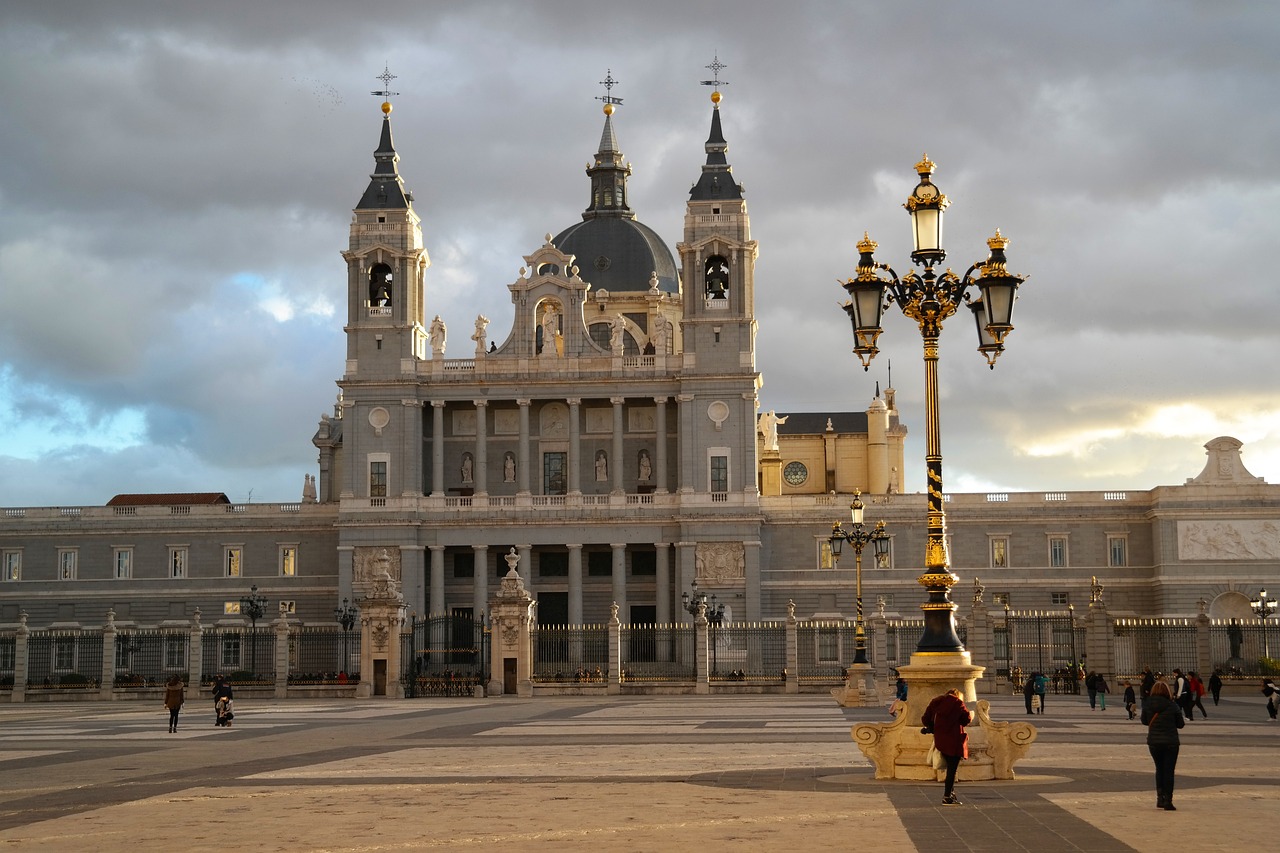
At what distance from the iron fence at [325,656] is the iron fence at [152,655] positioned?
5299 millimetres

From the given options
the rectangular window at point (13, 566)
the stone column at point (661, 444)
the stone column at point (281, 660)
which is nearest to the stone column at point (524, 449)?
the stone column at point (661, 444)

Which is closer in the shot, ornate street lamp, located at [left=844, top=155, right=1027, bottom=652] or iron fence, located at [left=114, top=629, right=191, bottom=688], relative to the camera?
ornate street lamp, located at [left=844, top=155, right=1027, bottom=652]

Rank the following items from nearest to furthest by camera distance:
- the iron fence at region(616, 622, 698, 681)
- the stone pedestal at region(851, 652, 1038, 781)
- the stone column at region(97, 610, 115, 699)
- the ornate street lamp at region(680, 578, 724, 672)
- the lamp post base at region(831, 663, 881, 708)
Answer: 1. the stone pedestal at region(851, 652, 1038, 781)
2. the lamp post base at region(831, 663, 881, 708)
3. the stone column at region(97, 610, 115, 699)
4. the ornate street lamp at region(680, 578, 724, 672)
5. the iron fence at region(616, 622, 698, 681)

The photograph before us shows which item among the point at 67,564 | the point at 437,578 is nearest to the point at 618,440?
the point at 437,578

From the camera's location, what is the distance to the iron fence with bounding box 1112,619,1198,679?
58.2m

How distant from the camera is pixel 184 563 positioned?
89125 millimetres

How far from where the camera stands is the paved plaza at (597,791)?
1697cm

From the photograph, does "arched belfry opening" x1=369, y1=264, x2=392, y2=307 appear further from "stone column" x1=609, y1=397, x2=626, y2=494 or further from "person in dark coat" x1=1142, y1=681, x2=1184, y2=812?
"person in dark coat" x1=1142, y1=681, x2=1184, y2=812

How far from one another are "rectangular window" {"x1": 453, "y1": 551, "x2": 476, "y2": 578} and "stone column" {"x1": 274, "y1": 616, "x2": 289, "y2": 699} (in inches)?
1129

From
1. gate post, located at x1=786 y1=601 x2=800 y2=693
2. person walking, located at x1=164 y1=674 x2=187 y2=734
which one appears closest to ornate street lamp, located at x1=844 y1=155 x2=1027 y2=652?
person walking, located at x1=164 y1=674 x2=187 y2=734

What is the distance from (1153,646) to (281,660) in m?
32.1

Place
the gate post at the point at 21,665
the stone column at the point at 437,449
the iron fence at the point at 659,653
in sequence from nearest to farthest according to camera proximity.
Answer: the gate post at the point at 21,665 < the iron fence at the point at 659,653 < the stone column at the point at 437,449

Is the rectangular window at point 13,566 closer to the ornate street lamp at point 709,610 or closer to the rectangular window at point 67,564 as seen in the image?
the rectangular window at point 67,564

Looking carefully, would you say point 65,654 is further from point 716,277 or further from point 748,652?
point 716,277
